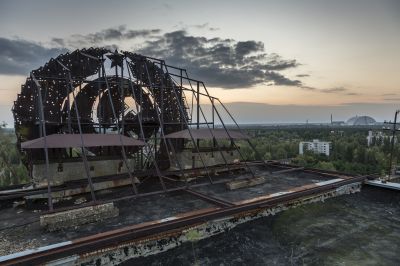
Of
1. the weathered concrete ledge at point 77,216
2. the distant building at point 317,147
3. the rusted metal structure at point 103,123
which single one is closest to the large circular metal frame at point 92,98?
the rusted metal structure at point 103,123

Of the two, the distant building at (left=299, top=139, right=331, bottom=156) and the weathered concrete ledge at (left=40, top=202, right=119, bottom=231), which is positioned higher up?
the weathered concrete ledge at (left=40, top=202, right=119, bottom=231)

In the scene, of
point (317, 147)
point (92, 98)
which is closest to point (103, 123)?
point (92, 98)

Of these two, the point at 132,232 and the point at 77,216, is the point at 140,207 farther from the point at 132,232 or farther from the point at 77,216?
the point at 132,232

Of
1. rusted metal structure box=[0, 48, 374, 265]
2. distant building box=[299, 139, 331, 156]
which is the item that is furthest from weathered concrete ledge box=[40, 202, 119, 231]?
distant building box=[299, 139, 331, 156]

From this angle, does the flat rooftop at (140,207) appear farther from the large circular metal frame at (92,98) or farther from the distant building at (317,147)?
the distant building at (317,147)

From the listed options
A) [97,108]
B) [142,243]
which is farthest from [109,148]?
[142,243]

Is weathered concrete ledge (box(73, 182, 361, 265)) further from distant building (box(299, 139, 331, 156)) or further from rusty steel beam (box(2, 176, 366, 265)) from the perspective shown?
distant building (box(299, 139, 331, 156))
